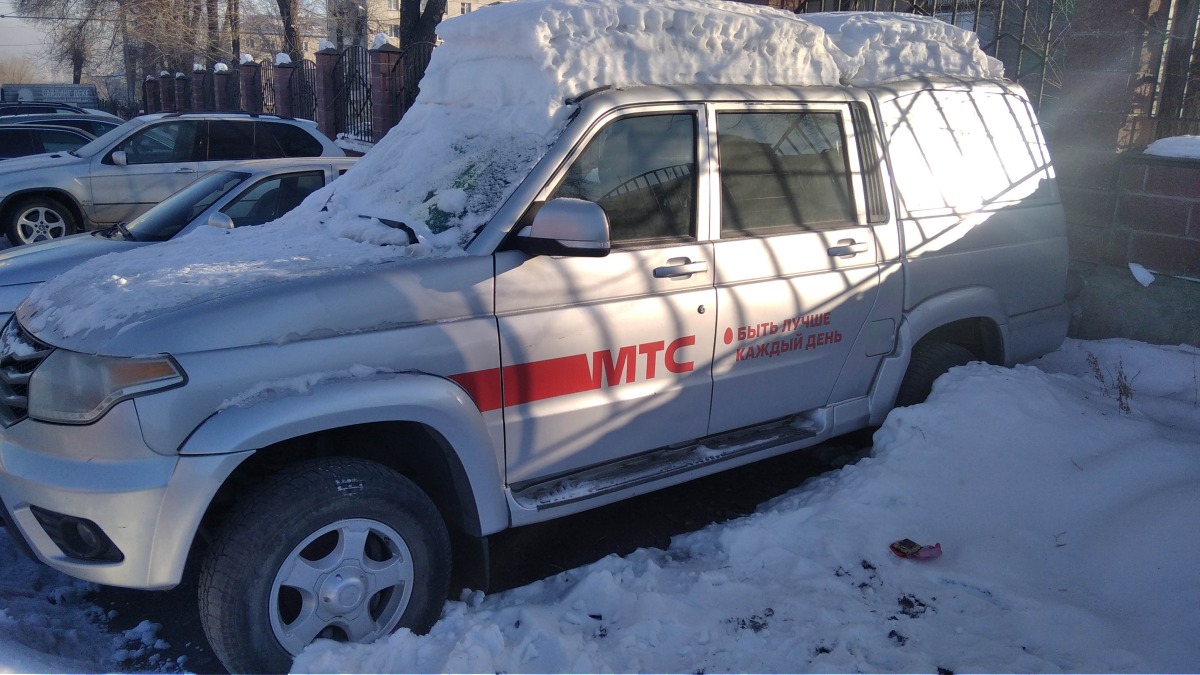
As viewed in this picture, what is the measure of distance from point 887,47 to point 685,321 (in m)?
2.12

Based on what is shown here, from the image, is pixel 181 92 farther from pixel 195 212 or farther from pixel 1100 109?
pixel 1100 109

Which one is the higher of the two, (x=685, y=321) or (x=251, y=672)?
(x=685, y=321)

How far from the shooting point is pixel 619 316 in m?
3.66

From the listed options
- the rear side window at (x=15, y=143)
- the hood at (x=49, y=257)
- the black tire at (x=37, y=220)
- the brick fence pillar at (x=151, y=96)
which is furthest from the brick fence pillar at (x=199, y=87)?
the hood at (x=49, y=257)

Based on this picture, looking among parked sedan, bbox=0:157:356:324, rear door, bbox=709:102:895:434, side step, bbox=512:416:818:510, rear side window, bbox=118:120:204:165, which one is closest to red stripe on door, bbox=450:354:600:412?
side step, bbox=512:416:818:510

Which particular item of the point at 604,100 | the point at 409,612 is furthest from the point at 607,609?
the point at 604,100

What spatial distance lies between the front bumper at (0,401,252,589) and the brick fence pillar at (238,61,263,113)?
22.0 metres

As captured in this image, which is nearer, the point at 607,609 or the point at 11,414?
the point at 11,414

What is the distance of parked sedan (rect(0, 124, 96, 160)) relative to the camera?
1508cm

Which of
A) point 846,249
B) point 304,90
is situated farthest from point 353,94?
point 846,249

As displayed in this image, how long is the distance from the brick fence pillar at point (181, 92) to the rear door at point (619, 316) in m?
30.3

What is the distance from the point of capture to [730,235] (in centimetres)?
402

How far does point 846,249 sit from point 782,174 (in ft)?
1.57

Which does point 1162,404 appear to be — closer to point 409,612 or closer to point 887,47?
point 887,47
